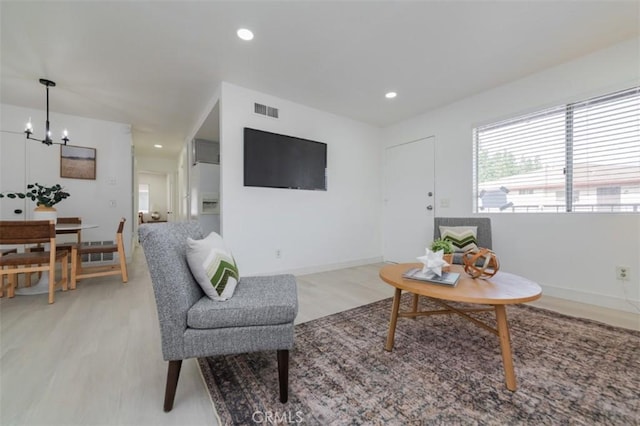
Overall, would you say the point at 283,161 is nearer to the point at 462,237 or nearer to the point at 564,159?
the point at 462,237

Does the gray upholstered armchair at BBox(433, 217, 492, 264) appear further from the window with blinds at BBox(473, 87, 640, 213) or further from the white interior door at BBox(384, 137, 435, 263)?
the white interior door at BBox(384, 137, 435, 263)

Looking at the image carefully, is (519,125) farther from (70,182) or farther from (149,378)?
(70,182)

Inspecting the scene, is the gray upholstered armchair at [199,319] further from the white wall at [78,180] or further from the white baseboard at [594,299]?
the white wall at [78,180]

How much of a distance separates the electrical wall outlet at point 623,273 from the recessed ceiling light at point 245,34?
157 inches

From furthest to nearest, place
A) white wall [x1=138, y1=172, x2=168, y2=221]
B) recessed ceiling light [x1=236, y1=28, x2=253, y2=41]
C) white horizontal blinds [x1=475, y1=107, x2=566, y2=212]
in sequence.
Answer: white wall [x1=138, y1=172, x2=168, y2=221]
white horizontal blinds [x1=475, y1=107, x2=566, y2=212]
recessed ceiling light [x1=236, y1=28, x2=253, y2=41]

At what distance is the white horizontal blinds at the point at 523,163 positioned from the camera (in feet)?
8.99

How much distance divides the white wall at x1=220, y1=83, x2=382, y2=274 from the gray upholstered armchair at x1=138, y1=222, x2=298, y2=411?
1.91 metres

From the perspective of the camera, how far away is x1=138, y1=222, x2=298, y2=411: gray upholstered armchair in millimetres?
1105

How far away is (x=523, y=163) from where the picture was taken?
9.78ft

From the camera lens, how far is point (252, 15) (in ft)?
6.48

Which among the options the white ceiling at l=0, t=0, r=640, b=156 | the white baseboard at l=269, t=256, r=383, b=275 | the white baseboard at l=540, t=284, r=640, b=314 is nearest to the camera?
the white ceiling at l=0, t=0, r=640, b=156

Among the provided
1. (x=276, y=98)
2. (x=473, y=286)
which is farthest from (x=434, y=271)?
(x=276, y=98)

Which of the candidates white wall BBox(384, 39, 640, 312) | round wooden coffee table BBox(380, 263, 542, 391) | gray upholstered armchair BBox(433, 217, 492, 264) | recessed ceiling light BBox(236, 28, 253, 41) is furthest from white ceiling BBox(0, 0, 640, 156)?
round wooden coffee table BBox(380, 263, 542, 391)

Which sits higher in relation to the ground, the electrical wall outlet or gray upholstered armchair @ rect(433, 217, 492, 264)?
gray upholstered armchair @ rect(433, 217, 492, 264)
